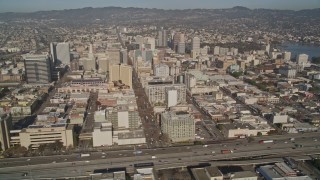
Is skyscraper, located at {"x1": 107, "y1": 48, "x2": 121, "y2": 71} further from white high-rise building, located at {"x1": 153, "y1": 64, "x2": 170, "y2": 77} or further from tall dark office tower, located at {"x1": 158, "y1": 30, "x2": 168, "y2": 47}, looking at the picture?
tall dark office tower, located at {"x1": 158, "y1": 30, "x2": 168, "y2": 47}

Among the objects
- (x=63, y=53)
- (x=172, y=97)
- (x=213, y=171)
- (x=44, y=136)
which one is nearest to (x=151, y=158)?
(x=213, y=171)

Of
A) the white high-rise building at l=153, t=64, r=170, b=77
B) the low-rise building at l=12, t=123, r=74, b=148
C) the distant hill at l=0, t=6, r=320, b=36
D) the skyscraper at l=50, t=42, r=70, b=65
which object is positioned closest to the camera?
the low-rise building at l=12, t=123, r=74, b=148

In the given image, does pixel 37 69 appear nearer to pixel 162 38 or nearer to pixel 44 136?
pixel 44 136

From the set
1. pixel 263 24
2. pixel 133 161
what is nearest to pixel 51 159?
pixel 133 161

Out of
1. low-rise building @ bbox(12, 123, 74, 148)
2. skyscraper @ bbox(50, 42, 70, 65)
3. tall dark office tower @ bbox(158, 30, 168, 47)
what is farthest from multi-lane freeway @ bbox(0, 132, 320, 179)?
tall dark office tower @ bbox(158, 30, 168, 47)

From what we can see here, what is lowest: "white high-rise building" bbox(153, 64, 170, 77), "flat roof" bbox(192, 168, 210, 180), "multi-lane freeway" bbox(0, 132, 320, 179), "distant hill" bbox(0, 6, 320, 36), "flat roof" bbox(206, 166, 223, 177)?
"multi-lane freeway" bbox(0, 132, 320, 179)

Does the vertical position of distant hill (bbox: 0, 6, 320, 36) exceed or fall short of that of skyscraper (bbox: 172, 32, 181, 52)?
it exceeds it

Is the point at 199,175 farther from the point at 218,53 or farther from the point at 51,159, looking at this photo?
the point at 218,53
